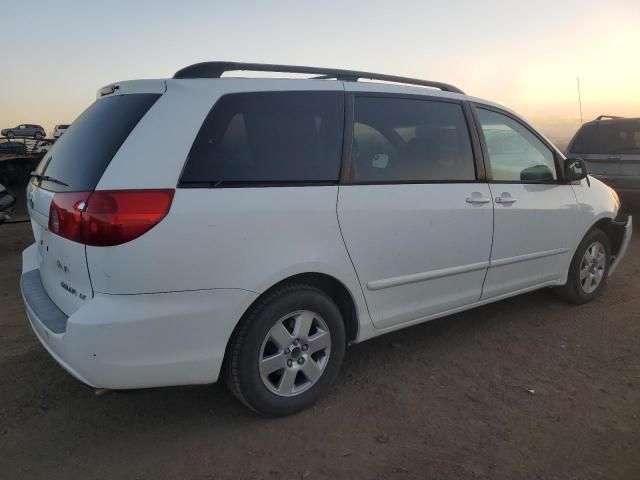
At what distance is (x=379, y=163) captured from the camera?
3.27m

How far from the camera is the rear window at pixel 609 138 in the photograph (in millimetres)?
7930

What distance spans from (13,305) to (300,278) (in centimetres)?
339

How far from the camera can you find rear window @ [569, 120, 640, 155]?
7930 mm

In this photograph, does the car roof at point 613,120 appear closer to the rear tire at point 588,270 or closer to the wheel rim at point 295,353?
the rear tire at point 588,270

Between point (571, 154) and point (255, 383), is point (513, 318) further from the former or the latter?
point (571, 154)

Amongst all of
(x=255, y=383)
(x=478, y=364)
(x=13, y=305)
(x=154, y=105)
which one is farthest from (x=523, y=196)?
(x=13, y=305)

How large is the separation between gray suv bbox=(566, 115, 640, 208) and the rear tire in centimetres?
341

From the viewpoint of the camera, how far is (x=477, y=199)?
3.69 meters

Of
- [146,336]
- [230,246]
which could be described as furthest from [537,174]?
[146,336]

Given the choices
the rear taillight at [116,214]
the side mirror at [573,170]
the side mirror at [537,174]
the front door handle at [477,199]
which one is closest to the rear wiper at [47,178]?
the rear taillight at [116,214]

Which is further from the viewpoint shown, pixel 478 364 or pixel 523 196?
pixel 523 196

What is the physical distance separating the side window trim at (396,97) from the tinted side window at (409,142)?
0.02 metres

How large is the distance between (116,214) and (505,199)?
2.65m

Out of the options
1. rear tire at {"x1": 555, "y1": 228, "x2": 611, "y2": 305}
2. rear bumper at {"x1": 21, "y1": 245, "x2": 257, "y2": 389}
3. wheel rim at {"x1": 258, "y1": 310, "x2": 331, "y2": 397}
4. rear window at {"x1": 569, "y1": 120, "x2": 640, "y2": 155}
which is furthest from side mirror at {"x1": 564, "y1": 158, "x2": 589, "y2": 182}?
rear window at {"x1": 569, "y1": 120, "x2": 640, "y2": 155}
